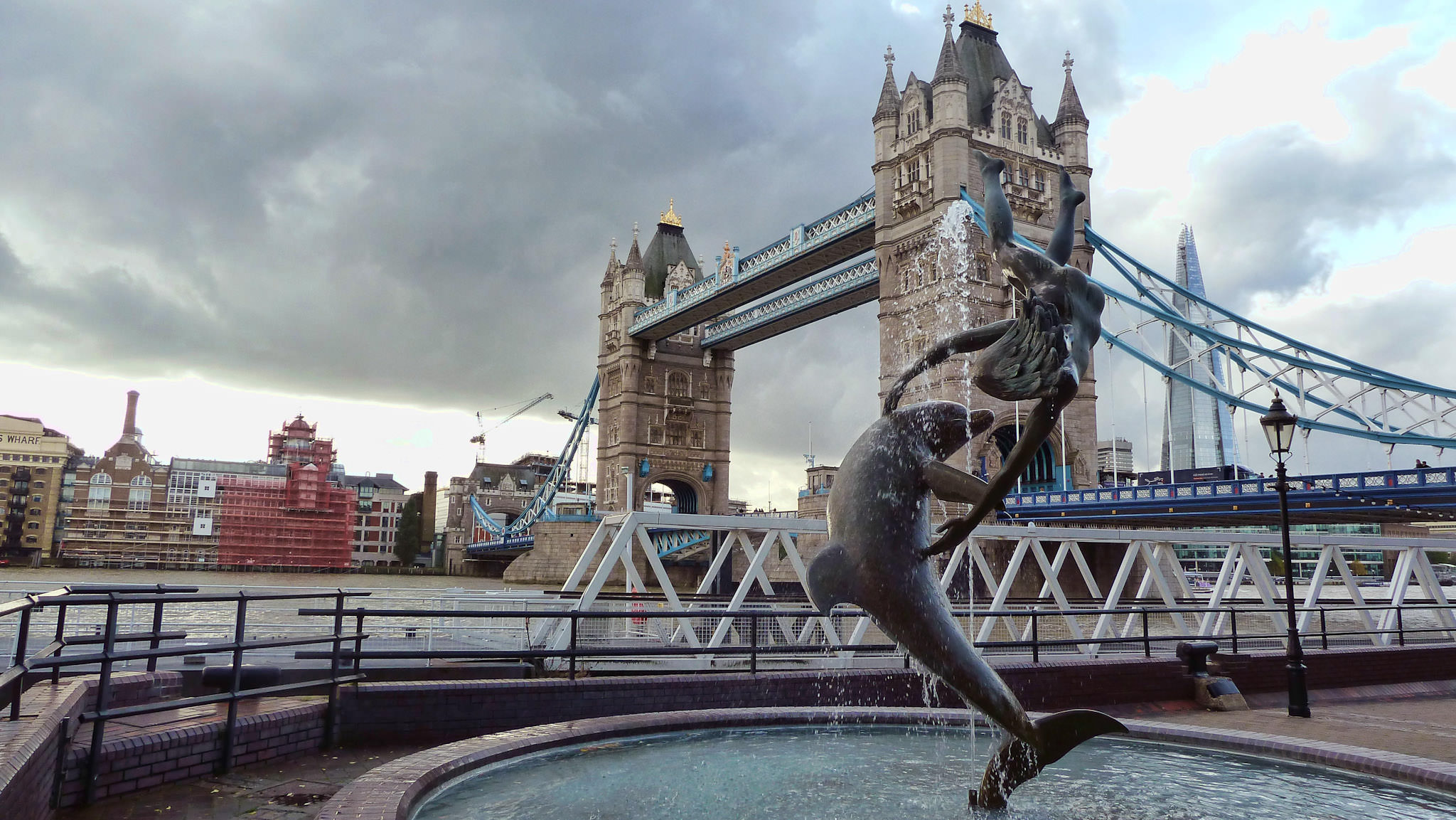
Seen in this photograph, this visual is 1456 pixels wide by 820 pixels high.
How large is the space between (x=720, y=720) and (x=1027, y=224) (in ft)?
113

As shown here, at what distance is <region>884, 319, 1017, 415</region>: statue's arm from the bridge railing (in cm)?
2085

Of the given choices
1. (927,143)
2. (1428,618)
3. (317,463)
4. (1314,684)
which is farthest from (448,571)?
(1314,684)

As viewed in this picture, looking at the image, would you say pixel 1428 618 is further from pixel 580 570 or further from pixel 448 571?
A: pixel 448 571

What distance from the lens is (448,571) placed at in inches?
3492

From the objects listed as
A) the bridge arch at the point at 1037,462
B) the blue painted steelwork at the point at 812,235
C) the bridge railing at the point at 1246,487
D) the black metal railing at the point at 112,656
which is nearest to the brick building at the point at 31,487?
the blue painted steelwork at the point at 812,235

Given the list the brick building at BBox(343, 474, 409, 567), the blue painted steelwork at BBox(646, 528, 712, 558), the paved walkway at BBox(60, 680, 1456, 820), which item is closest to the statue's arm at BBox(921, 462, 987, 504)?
the paved walkway at BBox(60, 680, 1456, 820)

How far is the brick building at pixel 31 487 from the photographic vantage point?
8469 cm

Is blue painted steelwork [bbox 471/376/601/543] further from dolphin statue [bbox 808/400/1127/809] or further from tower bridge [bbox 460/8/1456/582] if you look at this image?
dolphin statue [bbox 808/400/1127/809]

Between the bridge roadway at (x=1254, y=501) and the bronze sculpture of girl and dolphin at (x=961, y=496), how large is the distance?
76.0ft

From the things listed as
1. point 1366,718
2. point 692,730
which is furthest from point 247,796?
point 1366,718

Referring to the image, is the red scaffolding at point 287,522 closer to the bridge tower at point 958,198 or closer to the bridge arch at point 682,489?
the bridge arch at point 682,489

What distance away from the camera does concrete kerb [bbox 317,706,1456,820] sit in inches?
178

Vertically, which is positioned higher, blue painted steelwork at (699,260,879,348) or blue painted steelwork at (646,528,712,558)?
blue painted steelwork at (699,260,879,348)

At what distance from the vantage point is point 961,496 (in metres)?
4.99
